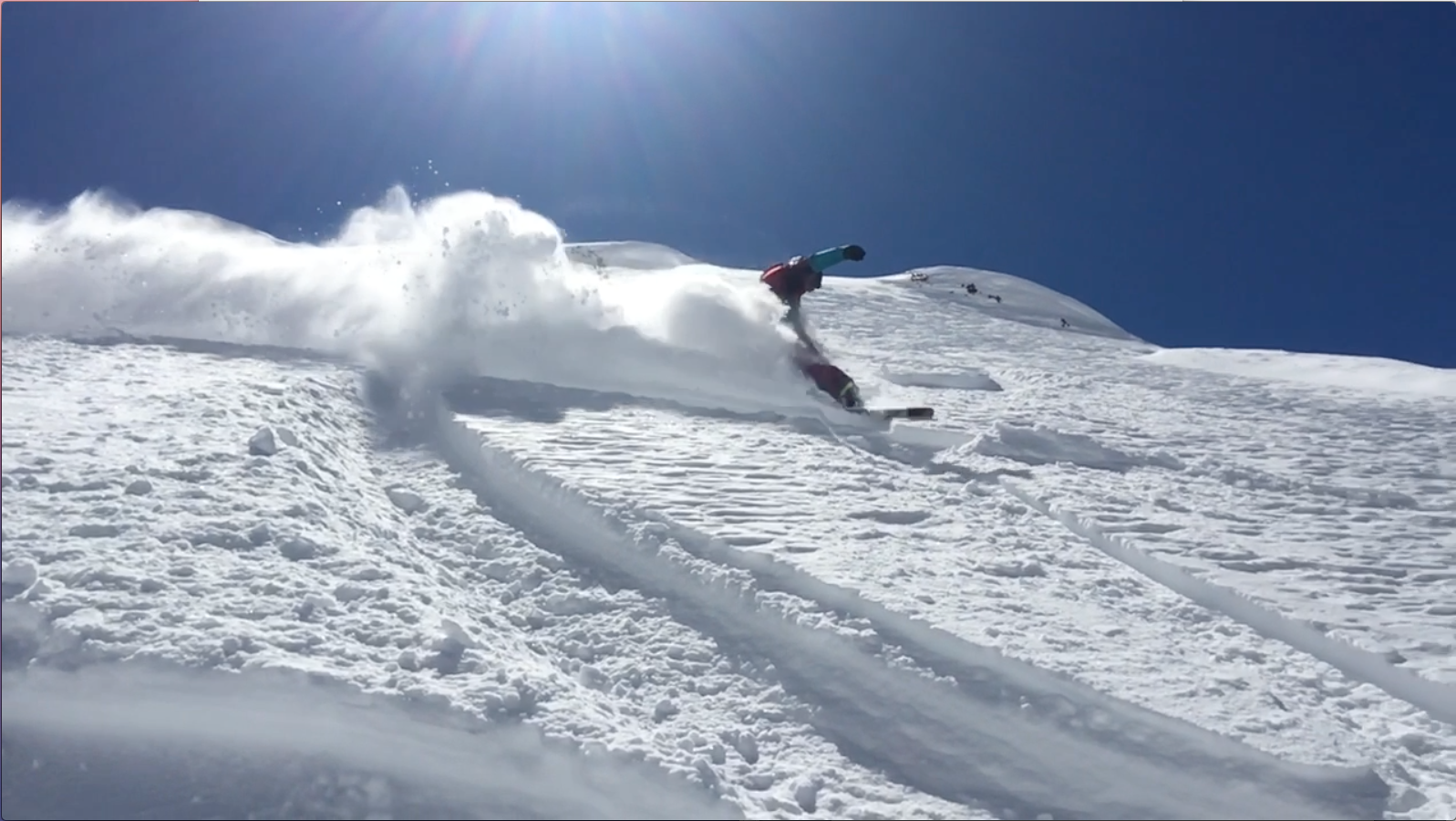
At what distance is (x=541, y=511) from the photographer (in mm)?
7863

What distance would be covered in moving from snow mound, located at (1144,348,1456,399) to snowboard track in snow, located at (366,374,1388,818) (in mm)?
15168

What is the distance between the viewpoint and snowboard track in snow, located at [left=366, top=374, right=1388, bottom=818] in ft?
16.5

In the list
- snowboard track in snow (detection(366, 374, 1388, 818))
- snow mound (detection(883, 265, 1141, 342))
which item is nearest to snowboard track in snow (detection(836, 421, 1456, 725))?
snowboard track in snow (detection(366, 374, 1388, 818))

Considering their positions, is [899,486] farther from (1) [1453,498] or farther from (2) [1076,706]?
(1) [1453,498]

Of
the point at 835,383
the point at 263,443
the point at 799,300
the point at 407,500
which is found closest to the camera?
the point at 263,443

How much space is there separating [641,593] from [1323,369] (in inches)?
716

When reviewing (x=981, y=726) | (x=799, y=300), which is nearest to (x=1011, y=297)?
(x=799, y=300)

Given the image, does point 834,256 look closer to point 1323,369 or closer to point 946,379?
point 946,379

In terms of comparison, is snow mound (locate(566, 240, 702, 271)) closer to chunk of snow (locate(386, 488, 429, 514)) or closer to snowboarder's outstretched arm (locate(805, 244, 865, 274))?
snowboarder's outstretched arm (locate(805, 244, 865, 274))

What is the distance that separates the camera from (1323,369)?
19.6 metres

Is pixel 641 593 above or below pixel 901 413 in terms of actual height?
below

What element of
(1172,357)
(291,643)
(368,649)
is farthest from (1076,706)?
(1172,357)

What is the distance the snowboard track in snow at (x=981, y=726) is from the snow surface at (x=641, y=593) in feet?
0.07

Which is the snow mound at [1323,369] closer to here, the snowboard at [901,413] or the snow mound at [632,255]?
the snowboard at [901,413]
